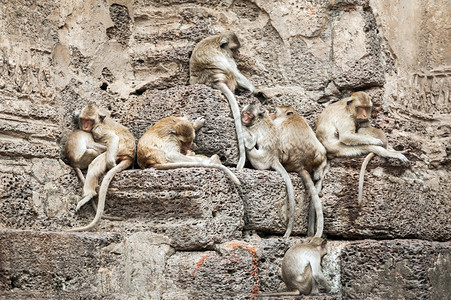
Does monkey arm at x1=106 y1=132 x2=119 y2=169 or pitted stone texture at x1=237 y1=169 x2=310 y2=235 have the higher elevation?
monkey arm at x1=106 y1=132 x2=119 y2=169

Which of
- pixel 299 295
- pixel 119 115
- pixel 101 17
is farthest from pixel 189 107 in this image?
pixel 299 295

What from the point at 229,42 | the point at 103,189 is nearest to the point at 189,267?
the point at 103,189

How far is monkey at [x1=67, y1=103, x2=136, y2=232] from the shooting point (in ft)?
21.1

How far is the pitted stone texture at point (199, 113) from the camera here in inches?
264

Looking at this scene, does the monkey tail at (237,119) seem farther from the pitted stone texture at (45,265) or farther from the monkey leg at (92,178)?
the pitted stone texture at (45,265)

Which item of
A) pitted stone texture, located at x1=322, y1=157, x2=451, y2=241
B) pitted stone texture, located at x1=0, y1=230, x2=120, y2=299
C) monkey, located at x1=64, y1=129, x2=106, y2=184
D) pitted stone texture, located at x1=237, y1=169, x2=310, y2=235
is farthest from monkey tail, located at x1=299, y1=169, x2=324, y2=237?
pitted stone texture, located at x1=0, y1=230, x2=120, y2=299

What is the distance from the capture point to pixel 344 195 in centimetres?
683

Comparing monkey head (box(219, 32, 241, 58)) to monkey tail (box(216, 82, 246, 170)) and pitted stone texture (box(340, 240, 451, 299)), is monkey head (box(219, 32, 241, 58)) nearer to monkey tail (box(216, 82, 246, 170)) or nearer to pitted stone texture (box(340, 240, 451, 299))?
monkey tail (box(216, 82, 246, 170))

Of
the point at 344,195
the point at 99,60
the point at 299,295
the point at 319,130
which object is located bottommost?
the point at 299,295

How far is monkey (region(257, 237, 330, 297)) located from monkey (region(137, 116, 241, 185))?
2.08 feet

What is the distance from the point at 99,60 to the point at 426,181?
2.79 metres

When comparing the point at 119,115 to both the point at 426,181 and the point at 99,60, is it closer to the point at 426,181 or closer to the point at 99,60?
the point at 99,60

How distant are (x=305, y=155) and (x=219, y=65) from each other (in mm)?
963

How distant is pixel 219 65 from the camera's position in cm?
700
